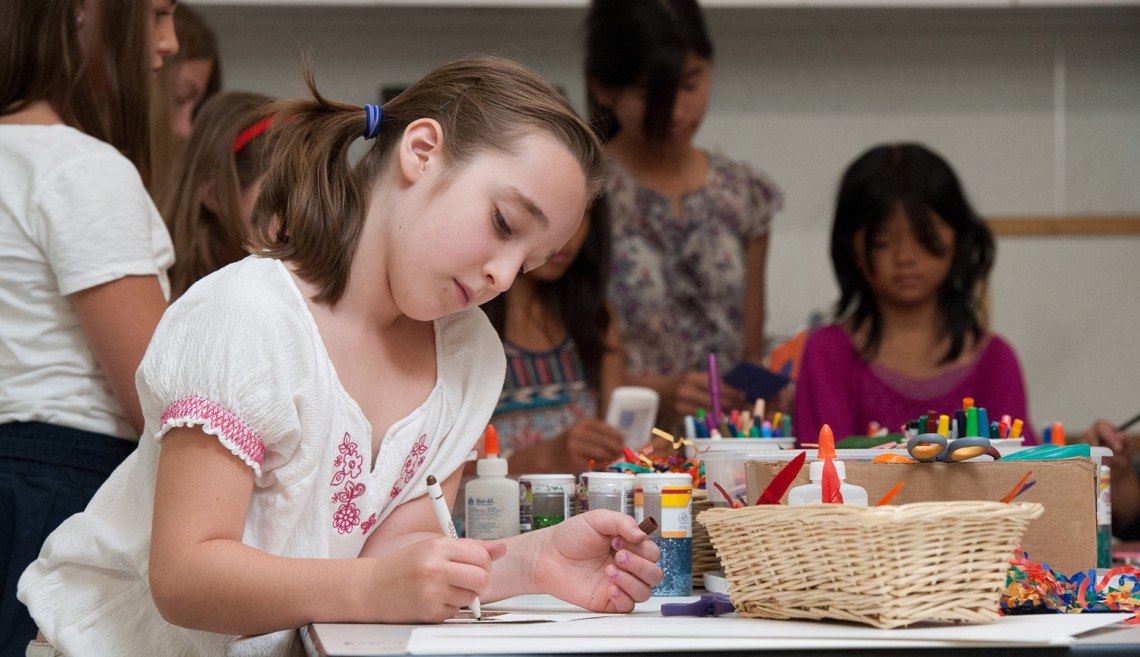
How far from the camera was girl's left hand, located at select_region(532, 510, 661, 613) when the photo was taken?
91 cm

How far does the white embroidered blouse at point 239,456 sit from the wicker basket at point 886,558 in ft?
1.14

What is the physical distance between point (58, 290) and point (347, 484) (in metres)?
0.43

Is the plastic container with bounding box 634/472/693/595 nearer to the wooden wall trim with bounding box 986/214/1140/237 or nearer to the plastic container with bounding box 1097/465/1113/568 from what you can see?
the plastic container with bounding box 1097/465/1113/568

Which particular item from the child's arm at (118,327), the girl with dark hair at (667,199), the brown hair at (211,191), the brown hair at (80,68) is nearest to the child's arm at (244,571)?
the child's arm at (118,327)

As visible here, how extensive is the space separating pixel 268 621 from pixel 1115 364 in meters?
2.81

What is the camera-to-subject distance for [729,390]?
5.65 ft

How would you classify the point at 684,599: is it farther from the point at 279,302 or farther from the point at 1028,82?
the point at 1028,82

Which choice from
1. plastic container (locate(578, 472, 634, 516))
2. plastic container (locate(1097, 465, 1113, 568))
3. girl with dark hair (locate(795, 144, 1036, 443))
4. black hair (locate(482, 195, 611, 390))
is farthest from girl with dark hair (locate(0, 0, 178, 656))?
girl with dark hair (locate(795, 144, 1036, 443))

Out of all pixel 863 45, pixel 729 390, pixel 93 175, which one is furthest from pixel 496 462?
pixel 863 45

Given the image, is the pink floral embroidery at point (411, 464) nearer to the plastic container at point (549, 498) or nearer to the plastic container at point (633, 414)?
the plastic container at point (549, 498)

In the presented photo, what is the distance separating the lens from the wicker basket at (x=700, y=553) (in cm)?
109

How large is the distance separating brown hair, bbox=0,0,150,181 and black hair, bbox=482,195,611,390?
796mm

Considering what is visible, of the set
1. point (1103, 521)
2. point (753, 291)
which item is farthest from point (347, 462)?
point (753, 291)

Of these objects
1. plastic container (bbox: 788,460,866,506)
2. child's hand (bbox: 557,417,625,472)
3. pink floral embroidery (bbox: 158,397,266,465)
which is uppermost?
pink floral embroidery (bbox: 158,397,266,465)
